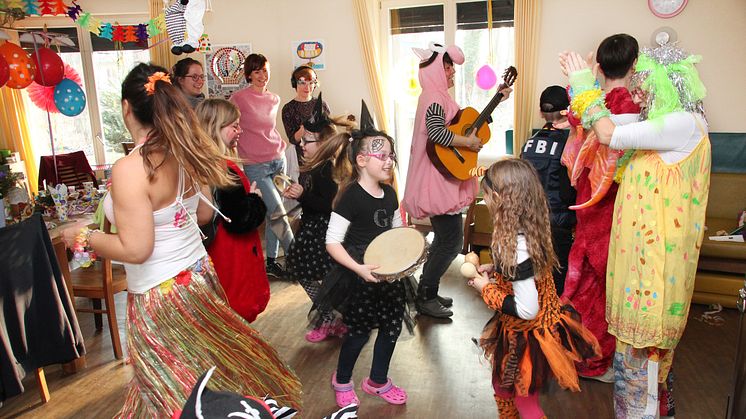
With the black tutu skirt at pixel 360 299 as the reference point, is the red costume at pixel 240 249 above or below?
above

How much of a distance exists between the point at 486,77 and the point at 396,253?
12.0 feet

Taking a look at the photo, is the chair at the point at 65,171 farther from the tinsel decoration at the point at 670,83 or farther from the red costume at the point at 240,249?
the tinsel decoration at the point at 670,83

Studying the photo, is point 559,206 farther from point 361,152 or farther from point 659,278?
point 361,152

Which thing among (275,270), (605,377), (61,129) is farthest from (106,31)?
(605,377)

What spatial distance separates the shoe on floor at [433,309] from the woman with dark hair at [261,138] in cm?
131

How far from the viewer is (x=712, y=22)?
433 centimetres

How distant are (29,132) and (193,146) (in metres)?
6.41

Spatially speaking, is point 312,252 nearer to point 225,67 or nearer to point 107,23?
point 107,23

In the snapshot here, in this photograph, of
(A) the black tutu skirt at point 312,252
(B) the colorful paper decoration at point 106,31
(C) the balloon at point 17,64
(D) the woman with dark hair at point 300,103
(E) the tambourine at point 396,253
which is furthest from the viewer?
(D) the woman with dark hair at point 300,103

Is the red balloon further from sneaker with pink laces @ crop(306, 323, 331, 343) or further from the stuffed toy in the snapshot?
sneaker with pink laces @ crop(306, 323, 331, 343)

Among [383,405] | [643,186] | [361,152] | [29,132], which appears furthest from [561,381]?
[29,132]

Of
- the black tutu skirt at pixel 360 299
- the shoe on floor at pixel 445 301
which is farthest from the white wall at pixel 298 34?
the black tutu skirt at pixel 360 299

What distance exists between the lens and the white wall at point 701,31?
4309 millimetres

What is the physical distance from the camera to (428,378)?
2.78 meters
